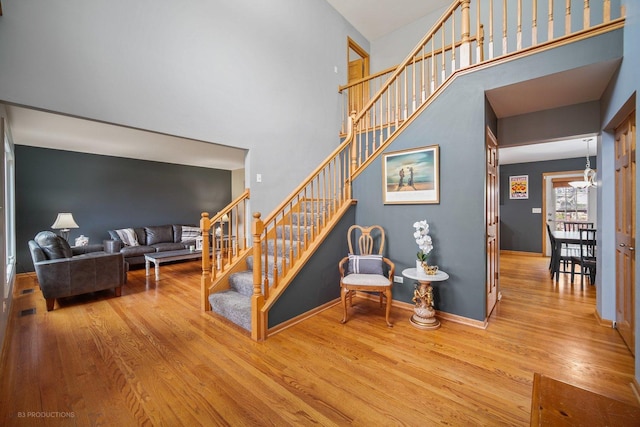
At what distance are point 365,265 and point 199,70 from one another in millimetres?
3211

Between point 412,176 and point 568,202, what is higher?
point 412,176

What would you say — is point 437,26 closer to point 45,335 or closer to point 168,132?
point 168,132

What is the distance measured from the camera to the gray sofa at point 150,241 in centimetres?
568

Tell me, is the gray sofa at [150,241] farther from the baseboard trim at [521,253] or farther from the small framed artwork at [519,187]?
A: the small framed artwork at [519,187]

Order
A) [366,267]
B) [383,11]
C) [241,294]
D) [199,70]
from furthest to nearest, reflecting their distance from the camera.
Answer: [383,11] < [199,70] < [241,294] < [366,267]

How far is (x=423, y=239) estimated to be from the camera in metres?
2.90

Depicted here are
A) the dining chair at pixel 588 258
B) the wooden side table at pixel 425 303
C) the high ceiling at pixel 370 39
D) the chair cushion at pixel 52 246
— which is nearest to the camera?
the high ceiling at pixel 370 39

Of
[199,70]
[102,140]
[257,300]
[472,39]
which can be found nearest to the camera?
[257,300]

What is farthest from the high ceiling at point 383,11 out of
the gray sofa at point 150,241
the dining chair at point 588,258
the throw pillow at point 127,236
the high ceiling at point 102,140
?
the throw pillow at point 127,236

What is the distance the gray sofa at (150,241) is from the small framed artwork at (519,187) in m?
8.56

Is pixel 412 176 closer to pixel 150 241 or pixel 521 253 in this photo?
pixel 521 253

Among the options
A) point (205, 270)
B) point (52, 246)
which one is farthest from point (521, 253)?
point (52, 246)

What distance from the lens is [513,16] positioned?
4.15 meters

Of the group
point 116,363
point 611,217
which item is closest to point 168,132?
point 116,363
